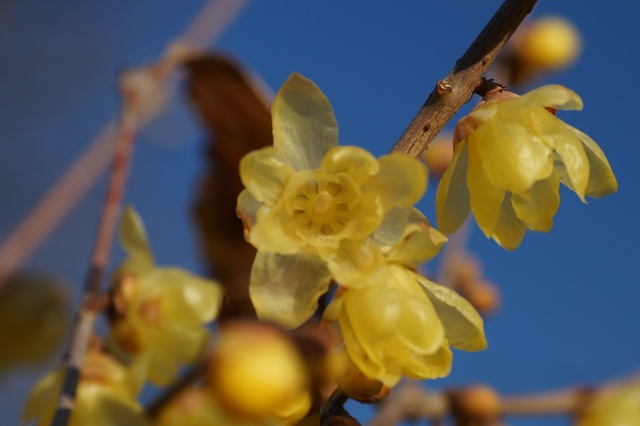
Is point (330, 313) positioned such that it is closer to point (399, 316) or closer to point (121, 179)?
point (399, 316)

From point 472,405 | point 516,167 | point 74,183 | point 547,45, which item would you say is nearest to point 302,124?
point 516,167

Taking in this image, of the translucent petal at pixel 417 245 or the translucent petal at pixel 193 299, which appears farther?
the translucent petal at pixel 193 299

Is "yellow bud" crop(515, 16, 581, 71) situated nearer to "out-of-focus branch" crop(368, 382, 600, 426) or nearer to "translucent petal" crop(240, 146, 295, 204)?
"out-of-focus branch" crop(368, 382, 600, 426)

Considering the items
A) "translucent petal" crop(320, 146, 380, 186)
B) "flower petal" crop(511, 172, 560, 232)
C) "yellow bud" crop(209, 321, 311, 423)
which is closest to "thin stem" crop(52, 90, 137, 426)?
"yellow bud" crop(209, 321, 311, 423)

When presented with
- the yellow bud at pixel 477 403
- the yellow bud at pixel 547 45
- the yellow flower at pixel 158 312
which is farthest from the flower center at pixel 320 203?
the yellow bud at pixel 547 45

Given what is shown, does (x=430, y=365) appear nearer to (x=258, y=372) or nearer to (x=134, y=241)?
(x=258, y=372)

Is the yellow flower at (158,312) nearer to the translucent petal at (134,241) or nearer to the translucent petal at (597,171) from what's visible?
the translucent petal at (134,241)

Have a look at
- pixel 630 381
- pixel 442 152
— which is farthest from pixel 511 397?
pixel 442 152
